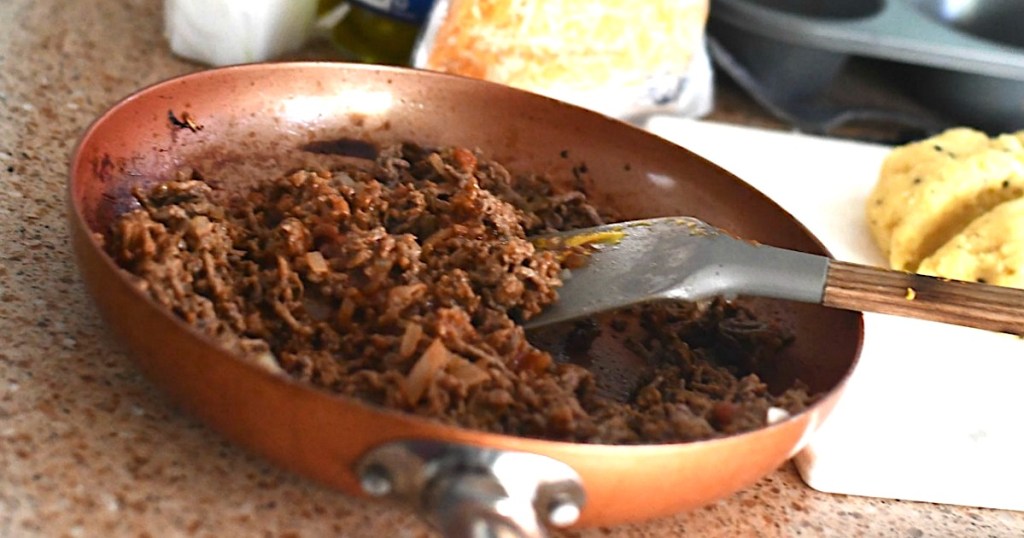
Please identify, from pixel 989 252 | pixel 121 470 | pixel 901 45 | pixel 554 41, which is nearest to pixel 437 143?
pixel 554 41

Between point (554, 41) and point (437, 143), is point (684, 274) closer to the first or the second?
point (437, 143)

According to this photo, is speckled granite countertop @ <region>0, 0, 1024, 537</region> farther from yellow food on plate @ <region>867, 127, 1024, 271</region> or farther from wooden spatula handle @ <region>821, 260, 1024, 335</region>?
yellow food on plate @ <region>867, 127, 1024, 271</region>

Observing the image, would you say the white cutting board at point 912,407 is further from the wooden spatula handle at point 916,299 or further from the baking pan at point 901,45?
the baking pan at point 901,45

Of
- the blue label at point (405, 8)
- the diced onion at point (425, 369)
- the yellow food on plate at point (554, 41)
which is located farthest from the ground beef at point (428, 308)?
the blue label at point (405, 8)

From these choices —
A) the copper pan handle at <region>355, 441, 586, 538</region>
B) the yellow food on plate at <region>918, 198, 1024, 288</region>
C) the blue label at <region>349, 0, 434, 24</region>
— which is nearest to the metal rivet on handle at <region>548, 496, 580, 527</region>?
the copper pan handle at <region>355, 441, 586, 538</region>

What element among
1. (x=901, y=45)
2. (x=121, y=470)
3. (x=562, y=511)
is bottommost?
(x=121, y=470)

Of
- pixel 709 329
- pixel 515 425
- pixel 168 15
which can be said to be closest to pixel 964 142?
pixel 709 329
